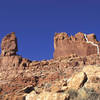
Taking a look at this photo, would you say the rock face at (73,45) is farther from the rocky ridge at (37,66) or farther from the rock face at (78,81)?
the rock face at (78,81)

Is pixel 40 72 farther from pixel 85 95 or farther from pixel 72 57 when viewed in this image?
pixel 85 95

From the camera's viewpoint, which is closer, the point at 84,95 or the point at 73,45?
the point at 84,95

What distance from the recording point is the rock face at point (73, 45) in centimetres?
5256

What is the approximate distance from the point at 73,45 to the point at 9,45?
1890cm

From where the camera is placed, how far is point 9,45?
55.4 metres

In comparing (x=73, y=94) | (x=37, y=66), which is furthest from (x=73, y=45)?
(x=73, y=94)

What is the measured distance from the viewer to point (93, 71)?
1291 cm

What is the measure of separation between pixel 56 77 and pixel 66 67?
5341 millimetres

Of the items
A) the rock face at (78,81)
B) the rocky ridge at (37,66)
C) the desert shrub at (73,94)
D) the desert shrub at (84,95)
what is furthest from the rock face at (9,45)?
the desert shrub at (84,95)

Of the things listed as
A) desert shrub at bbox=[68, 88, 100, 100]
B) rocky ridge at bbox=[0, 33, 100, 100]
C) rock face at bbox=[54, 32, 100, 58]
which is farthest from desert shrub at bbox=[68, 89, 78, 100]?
rock face at bbox=[54, 32, 100, 58]

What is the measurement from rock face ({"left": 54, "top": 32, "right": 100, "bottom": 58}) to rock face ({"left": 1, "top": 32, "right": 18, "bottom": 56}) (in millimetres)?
12576

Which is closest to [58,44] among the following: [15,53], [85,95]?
[15,53]

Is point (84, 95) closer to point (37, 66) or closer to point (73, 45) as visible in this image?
point (37, 66)

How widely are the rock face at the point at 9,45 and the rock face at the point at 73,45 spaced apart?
12.6 m
